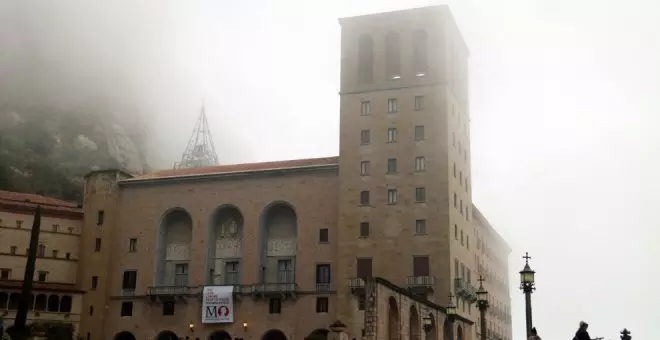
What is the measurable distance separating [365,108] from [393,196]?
760cm

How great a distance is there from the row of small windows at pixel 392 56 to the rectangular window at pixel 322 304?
56.5ft

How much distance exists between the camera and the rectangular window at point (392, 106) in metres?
60.1

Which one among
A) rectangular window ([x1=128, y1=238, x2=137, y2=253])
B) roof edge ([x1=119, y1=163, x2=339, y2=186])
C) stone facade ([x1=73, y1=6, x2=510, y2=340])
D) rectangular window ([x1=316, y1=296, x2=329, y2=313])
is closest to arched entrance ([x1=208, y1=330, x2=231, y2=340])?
stone facade ([x1=73, y1=6, x2=510, y2=340])

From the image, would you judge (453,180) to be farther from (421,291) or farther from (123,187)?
(123,187)

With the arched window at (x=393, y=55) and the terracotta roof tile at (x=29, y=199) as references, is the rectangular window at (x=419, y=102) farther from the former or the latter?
the terracotta roof tile at (x=29, y=199)

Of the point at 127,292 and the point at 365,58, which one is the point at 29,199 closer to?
the point at 127,292

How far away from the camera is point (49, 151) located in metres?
123

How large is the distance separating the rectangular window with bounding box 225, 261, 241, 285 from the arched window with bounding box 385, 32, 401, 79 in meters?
19.4

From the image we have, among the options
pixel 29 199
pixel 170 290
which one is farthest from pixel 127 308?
pixel 29 199

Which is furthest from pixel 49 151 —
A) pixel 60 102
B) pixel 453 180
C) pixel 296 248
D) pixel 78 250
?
pixel 453 180

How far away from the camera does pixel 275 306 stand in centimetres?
5984

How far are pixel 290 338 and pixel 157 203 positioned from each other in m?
16.8

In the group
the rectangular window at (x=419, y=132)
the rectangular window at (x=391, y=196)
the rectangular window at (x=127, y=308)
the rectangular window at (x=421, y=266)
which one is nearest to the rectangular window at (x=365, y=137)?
A: the rectangular window at (x=419, y=132)

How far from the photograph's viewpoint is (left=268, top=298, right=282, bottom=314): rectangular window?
59688 millimetres
